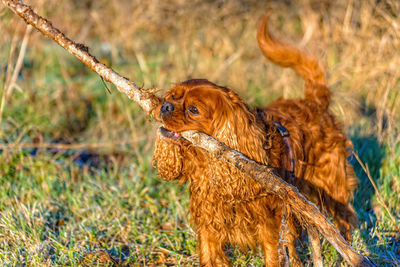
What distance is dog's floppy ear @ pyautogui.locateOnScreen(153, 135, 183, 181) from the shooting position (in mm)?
2447

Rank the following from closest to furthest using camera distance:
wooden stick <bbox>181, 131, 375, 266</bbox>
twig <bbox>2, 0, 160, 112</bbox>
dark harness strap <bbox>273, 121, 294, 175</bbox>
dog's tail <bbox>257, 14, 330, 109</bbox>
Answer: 1. wooden stick <bbox>181, 131, 375, 266</bbox>
2. twig <bbox>2, 0, 160, 112</bbox>
3. dark harness strap <bbox>273, 121, 294, 175</bbox>
4. dog's tail <bbox>257, 14, 330, 109</bbox>

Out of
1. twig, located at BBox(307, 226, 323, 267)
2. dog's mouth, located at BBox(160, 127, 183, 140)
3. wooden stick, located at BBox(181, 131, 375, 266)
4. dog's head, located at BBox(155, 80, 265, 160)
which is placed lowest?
twig, located at BBox(307, 226, 323, 267)

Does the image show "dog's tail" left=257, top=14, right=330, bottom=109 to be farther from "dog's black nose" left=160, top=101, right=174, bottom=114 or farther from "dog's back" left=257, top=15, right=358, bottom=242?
"dog's black nose" left=160, top=101, right=174, bottom=114

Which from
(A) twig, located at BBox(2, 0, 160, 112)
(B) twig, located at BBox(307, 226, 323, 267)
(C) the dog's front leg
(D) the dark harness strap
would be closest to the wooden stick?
(B) twig, located at BBox(307, 226, 323, 267)

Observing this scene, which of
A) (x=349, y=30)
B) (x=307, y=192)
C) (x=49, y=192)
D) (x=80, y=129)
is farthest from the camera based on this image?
(x=349, y=30)

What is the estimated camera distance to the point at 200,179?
243 centimetres

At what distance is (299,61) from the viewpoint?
310cm

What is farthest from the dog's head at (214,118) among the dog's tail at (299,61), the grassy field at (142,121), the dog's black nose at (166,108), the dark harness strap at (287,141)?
the grassy field at (142,121)

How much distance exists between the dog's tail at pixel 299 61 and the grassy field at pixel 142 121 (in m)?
0.67

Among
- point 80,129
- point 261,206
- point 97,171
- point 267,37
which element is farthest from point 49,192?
point 267,37

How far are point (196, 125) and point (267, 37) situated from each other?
3.62ft

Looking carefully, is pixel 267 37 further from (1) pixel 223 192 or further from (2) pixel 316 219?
(2) pixel 316 219

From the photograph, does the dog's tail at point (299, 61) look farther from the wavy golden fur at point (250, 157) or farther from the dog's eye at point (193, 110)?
the dog's eye at point (193, 110)

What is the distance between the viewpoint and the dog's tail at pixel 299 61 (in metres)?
3.01
